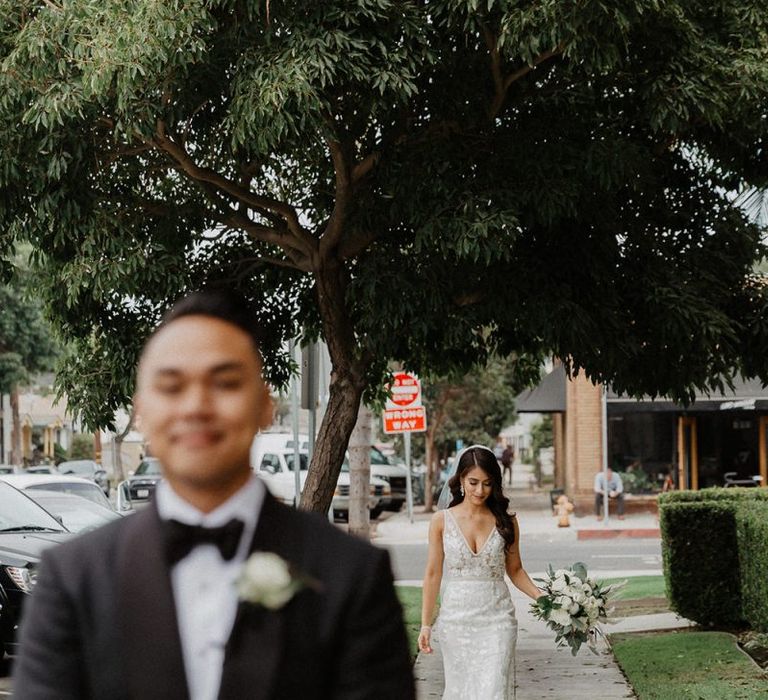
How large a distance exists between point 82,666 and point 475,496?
259 inches

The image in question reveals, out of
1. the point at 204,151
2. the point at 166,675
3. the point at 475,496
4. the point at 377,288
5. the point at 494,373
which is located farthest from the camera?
the point at 494,373

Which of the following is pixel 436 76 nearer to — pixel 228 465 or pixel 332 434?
pixel 332 434

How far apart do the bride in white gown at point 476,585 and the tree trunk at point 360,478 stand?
10469mm

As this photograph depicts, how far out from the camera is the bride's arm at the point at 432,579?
844 centimetres

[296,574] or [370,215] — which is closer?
[296,574]

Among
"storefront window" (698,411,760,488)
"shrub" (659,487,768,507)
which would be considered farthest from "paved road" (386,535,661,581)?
"storefront window" (698,411,760,488)

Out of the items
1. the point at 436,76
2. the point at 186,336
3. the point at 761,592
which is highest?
the point at 436,76

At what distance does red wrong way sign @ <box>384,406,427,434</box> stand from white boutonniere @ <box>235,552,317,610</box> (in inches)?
1023

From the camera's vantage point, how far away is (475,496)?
28.5ft

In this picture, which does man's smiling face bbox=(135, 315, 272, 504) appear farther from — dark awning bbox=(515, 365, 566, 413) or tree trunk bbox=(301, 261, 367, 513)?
dark awning bbox=(515, 365, 566, 413)

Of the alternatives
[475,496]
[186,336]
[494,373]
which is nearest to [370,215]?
[475,496]

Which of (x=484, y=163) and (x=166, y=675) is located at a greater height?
(x=484, y=163)

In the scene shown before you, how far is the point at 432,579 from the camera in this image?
862 centimetres

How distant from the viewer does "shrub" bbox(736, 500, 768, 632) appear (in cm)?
1185
